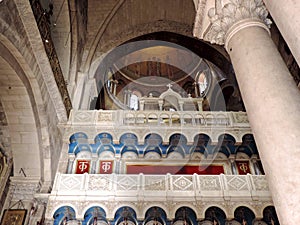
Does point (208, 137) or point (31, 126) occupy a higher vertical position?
point (208, 137)

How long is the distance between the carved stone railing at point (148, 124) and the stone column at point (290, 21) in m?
9.45

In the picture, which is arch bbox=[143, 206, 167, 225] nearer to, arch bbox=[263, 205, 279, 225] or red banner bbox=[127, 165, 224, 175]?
red banner bbox=[127, 165, 224, 175]

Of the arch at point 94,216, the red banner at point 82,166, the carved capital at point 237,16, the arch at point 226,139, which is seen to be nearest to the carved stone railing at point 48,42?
the red banner at point 82,166

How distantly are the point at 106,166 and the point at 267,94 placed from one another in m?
10.2

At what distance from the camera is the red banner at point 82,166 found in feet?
41.2

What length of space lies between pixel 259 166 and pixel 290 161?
10.7 meters

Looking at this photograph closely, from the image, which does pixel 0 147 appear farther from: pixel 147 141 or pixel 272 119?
pixel 272 119

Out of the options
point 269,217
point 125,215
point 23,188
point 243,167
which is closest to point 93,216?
point 125,215

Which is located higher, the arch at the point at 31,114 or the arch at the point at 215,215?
the arch at the point at 31,114

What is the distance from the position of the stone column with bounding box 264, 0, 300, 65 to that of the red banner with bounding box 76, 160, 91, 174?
34.9 ft

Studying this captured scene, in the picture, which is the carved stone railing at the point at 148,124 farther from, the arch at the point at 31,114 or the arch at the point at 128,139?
the arch at the point at 31,114

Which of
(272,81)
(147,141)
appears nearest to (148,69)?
(147,141)

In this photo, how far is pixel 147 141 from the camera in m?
13.1

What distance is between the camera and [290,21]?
10.2 ft
